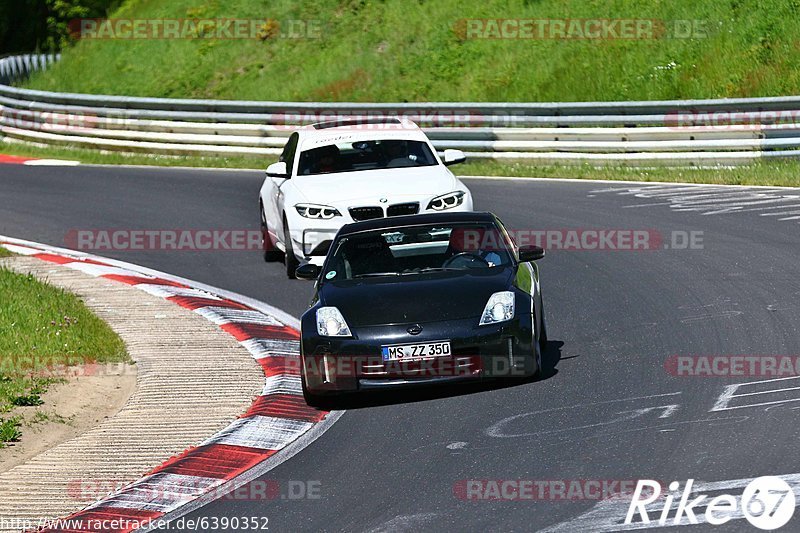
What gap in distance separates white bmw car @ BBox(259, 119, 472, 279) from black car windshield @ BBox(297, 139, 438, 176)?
11 mm

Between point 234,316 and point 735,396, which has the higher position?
point 234,316

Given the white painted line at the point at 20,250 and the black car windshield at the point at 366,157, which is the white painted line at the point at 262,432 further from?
the white painted line at the point at 20,250

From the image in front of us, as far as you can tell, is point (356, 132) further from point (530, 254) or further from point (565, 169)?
point (565, 169)

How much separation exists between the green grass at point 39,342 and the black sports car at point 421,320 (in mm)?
2145

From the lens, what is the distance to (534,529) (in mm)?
6555

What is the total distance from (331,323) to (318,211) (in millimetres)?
4944

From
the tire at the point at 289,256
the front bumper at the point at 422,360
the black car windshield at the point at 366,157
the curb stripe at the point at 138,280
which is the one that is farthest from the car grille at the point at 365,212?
the front bumper at the point at 422,360

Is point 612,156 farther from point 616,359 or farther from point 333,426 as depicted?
point 333,426

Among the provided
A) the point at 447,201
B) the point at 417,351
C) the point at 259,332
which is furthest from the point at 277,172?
the point at 417,351

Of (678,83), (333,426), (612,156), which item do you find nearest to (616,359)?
(333,426)

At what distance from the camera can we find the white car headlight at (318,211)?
14.5 metres

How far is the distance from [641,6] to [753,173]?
9.60 meters

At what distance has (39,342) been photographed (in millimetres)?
Result: 11945

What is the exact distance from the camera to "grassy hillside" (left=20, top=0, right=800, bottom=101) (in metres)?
26.2
